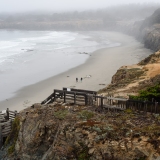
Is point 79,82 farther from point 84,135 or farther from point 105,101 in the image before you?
point 84,135

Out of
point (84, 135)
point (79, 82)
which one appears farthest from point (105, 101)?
point (79, 82)

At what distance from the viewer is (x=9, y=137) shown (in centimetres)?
1680

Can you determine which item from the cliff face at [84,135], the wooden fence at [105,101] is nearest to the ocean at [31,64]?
the wooden fence at [105,101]

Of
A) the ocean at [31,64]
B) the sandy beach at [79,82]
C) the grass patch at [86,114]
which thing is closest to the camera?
the grass patch at [86,114]

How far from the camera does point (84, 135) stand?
11.8 m

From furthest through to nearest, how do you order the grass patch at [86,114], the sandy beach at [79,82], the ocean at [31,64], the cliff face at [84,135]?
the ocean at [31,64] → the sandy beach at [79,82] → the grass patch at [86,114] → the cliff face at [84,135]

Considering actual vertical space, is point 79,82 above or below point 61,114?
below

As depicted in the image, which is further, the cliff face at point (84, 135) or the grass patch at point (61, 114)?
the grass patch at point (61, 114)

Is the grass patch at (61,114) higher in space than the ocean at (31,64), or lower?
higher

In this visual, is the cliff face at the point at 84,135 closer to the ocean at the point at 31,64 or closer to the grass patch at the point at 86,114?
the grass patch at the point at 86,114

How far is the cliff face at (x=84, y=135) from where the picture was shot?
1091cm

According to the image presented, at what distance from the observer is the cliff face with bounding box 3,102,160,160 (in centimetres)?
1091

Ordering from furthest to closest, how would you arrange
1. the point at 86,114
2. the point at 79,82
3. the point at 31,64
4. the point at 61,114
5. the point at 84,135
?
the point at 31,64 < the point at 79,82 < the point at 61,114 < the point at 86,114 < the point at 84,135

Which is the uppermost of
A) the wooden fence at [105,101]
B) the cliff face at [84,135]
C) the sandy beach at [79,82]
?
the wooden fence at [105,101]
